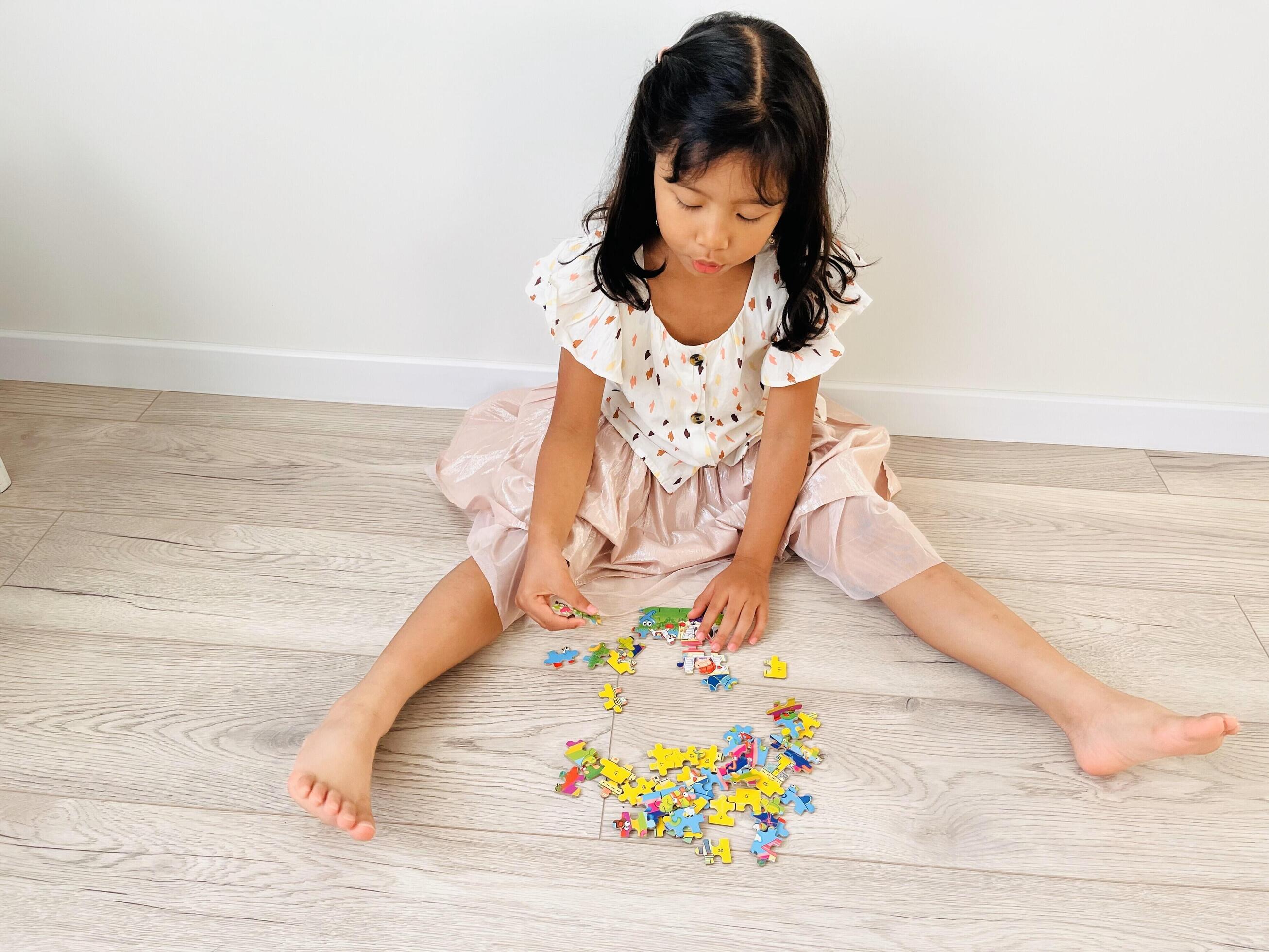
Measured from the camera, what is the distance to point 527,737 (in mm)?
1048

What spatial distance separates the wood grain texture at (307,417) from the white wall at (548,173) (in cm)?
10

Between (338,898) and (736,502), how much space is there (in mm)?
678

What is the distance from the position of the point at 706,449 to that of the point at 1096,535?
1.95ft

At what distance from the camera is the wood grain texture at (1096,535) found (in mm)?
1321

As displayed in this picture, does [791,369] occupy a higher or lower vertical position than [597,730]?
higher

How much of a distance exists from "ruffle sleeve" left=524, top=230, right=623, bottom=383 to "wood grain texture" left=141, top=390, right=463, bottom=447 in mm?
456

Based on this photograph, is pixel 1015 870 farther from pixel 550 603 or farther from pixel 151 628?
pixel 151 628

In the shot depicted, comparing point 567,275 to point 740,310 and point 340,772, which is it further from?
point 340,772

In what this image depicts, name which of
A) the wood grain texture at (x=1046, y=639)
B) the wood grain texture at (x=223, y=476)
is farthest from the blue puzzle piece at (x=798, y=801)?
the wood grain texture at (x=223, y=476)

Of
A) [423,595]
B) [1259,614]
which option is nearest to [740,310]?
[423,595]

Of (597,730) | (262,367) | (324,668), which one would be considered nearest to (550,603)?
(597,730)

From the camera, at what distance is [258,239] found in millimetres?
1493

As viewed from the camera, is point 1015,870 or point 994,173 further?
point 994,173

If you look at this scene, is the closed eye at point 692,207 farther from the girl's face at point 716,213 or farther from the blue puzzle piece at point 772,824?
the blue puzzle piece at point 772,824
